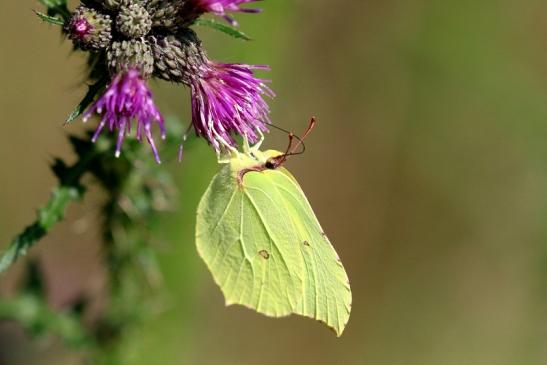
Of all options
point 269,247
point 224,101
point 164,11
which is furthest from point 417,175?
point 164,11

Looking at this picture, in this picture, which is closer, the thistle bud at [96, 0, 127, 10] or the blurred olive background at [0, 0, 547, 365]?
the thistle bud at [96, 0, 127, 10]

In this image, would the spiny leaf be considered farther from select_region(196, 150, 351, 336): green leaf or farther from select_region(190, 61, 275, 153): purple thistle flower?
select_region(190, 61, 275, 153): purple thistle flower

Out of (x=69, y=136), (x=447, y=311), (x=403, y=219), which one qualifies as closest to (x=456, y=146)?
(x=403, y=219)

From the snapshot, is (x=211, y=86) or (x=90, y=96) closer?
(x=90, y=96)

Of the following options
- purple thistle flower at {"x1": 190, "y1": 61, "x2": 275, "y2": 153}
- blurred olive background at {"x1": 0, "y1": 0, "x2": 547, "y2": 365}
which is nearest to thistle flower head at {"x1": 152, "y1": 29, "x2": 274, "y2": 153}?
purple thistle flower at {"x1": 190, "y1": 61, "x2": 275, "y2": 153}

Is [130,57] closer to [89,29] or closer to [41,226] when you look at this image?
[89,29]

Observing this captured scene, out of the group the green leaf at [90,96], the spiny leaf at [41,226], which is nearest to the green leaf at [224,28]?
the green leaf at [90,96]

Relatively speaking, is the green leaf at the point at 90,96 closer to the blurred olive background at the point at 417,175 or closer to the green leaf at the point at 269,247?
the green leaf at the point at 269,247
